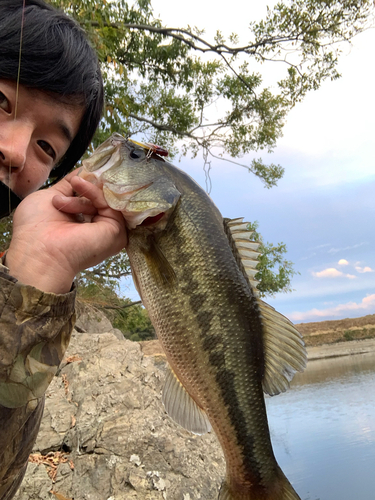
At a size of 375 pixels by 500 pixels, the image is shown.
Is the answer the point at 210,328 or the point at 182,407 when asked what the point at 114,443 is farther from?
the point at 210,328

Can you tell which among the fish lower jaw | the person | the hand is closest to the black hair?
the person

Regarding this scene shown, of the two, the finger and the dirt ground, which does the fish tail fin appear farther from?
the dirt ground

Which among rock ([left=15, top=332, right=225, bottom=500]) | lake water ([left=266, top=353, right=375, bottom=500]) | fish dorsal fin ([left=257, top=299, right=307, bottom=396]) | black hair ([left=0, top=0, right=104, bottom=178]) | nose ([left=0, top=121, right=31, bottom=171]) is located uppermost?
black hair ([left=0, top=0, right=104, bottom=178])

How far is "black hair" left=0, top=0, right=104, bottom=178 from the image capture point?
150 cm

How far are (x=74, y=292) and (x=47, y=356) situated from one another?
0.23 metres

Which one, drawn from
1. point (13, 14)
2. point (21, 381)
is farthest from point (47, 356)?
point (13, 14)

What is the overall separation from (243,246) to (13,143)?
107 cm

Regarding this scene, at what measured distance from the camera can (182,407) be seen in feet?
5.27

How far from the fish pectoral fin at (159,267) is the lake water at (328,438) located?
155 inches

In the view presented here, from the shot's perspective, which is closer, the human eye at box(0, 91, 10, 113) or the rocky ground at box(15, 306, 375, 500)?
the human eye at box(0, 91, 10, 113)

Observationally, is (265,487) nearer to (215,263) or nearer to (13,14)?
(215,263)

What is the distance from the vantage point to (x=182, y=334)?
1.56 metres

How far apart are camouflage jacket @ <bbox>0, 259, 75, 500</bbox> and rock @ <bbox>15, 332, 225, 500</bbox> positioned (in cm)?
185

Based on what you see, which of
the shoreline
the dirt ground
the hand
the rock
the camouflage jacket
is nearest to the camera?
the camouflage jacket
